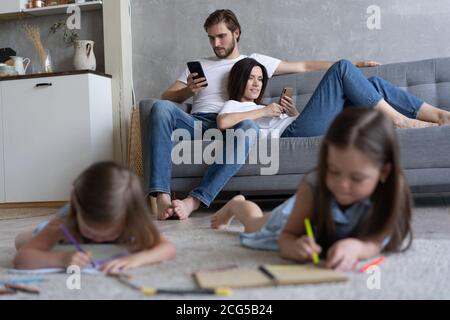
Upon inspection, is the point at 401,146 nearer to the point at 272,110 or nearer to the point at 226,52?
the point at 272,110

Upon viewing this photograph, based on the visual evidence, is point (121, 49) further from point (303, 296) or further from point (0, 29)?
point (303, 296)

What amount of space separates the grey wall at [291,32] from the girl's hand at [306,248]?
88.9 inches

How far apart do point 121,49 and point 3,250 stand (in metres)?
2.08

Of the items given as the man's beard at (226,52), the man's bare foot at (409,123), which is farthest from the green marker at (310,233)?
the man's beard at (226,52)

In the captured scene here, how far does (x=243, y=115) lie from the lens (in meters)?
2.46

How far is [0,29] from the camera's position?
385cm

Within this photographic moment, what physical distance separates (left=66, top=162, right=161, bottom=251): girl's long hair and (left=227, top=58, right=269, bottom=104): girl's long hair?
1.59m

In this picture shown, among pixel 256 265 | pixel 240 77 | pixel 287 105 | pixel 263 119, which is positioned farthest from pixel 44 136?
pixel 256 265

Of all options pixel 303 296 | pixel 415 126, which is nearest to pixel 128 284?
pixel 303 296

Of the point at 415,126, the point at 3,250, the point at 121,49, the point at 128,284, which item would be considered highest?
the point at 121,49

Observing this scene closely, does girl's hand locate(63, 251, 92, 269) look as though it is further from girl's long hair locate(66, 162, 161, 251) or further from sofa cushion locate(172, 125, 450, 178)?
sofa cushion locate(172, 125, 450, 178)

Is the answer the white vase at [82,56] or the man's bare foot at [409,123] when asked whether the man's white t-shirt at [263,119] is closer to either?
the man's bare foot at [409,123]

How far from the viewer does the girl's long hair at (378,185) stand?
1033 mm

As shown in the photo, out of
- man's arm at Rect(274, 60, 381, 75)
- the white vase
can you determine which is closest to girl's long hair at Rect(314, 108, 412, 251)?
man's arm at Rect(274, 60, 381, 75)
